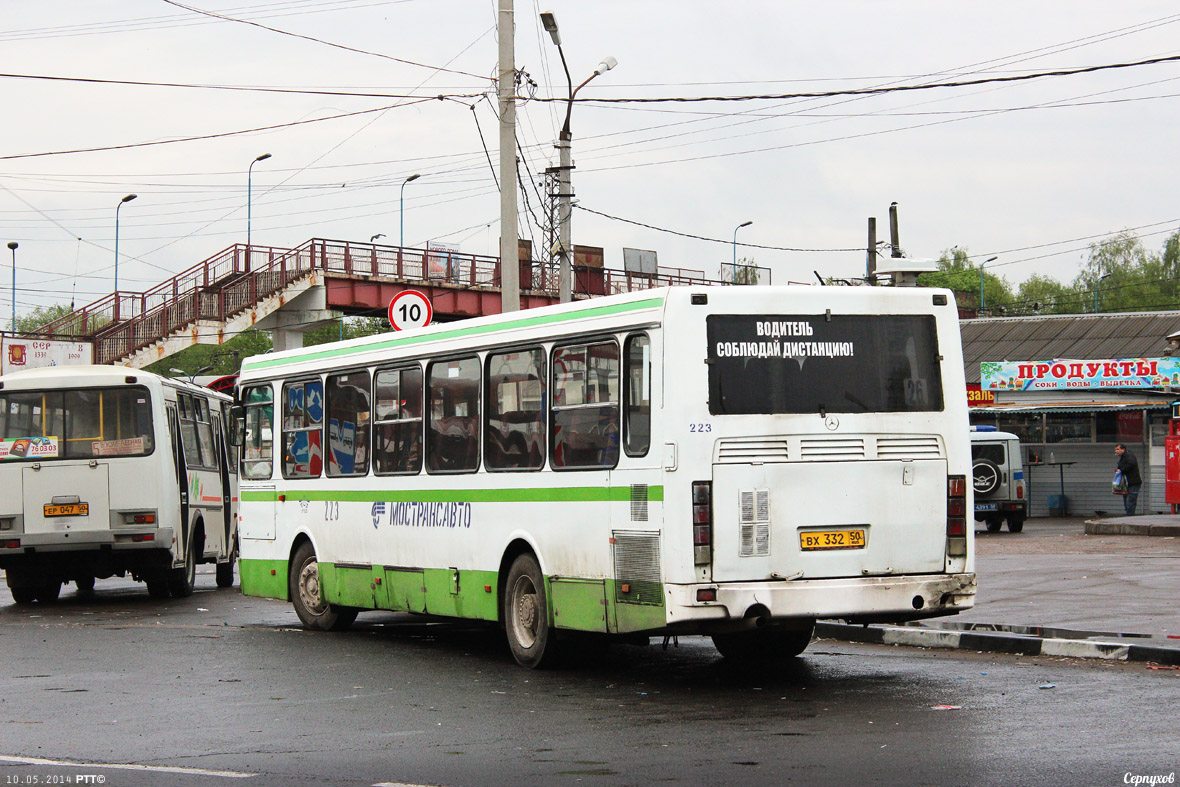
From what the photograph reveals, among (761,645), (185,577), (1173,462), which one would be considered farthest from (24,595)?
(1173,462)

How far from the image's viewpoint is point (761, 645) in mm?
12703

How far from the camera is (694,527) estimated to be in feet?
33.9

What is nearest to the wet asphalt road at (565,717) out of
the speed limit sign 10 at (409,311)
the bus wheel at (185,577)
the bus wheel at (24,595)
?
the bus wheel at (185,577)

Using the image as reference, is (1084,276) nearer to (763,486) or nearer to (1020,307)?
(1020,307)

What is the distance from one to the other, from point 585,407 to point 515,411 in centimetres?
105

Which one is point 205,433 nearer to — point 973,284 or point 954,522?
point 954,522

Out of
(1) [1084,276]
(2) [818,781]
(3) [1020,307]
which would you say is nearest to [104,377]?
(2) [818,781]

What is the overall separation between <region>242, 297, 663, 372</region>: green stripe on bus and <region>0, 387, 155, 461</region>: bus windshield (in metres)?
4.08

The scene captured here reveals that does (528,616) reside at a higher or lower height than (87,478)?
lower

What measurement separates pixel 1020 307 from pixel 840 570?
12484 cm

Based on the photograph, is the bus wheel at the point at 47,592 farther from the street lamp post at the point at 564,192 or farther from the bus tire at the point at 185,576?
the street lamp post at the point at 564,192

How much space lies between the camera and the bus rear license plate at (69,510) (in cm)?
1986

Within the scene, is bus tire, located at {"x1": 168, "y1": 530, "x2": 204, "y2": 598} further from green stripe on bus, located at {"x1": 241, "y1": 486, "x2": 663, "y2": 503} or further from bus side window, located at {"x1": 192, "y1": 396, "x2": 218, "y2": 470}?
green stripe on bus, located at {"x1": 241, "y1": 486, "x2": 663, "y2": 503}

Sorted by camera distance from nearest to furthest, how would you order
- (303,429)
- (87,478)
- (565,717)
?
(565,717)
(303,429)
(87,478)
